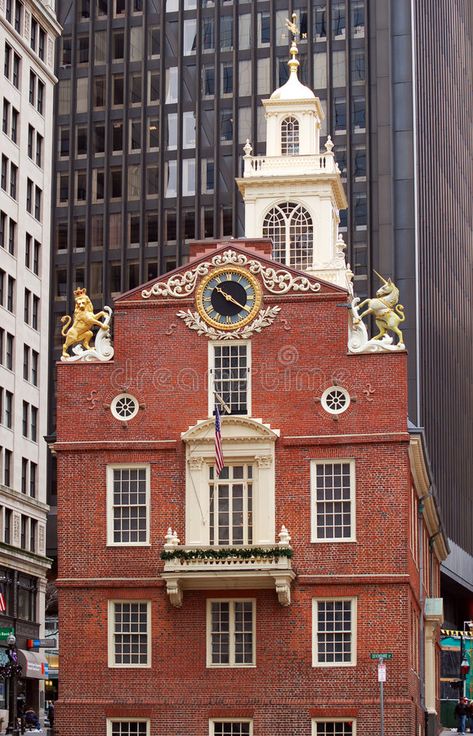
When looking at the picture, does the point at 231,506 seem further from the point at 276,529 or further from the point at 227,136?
the point at 227,136

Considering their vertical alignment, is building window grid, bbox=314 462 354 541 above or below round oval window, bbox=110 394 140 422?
below

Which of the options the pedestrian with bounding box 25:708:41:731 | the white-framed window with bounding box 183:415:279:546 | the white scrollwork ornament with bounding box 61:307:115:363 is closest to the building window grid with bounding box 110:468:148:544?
the white-framed window with bounding box 183:415:279:546

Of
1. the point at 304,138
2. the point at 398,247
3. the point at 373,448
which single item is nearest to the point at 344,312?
the point at 373,448

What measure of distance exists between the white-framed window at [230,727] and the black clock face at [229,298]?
14.0 m

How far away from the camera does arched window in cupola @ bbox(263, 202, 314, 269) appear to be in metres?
66.7

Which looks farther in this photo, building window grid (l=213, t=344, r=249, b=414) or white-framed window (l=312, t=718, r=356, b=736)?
building window grid (l=213, t=344, r=249, b=414)

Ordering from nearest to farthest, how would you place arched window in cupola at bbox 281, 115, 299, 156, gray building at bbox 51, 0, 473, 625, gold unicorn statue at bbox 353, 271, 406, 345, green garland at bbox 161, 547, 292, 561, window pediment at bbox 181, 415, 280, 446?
green garland at bbox 161, 547, 292, 561 < window pediment at bbox 181, 415, 280, 446 < gold unicorn statue at bbox 353, 271, 406, 345 < arched window in cupola at bbox 281, 115, 299, 156 < gray building at bbox 51, 0, 473, 625

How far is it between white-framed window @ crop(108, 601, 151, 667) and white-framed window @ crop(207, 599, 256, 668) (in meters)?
2.24

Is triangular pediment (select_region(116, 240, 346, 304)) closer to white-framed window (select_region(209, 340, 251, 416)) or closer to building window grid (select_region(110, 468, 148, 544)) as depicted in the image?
white-framed window (select_region(209, 340, 251, 416))

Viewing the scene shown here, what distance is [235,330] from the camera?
192 feet

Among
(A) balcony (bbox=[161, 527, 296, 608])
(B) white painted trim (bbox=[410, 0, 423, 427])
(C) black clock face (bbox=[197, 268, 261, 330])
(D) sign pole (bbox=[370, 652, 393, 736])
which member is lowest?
(D) sign pole (bbox=[370, 652, 393, 736])

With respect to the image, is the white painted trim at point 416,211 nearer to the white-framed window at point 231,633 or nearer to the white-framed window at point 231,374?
the white-framed window at point 231,374

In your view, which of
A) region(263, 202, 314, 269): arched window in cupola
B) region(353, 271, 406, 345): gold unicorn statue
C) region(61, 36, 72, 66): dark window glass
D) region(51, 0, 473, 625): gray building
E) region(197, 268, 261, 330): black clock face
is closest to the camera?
region(353, 271, 406, 345): gold unicorn statue

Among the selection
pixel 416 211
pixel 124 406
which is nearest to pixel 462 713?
pixel 124 406
